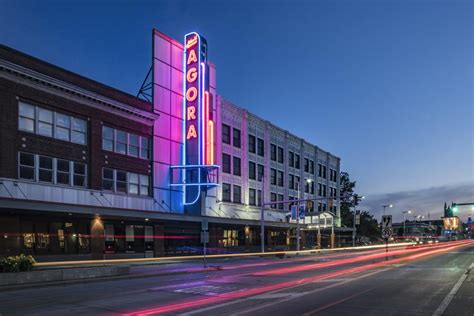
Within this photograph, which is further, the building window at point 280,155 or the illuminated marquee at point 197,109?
the building window at point 280,155

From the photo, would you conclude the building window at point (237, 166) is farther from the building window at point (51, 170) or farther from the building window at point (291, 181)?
the building window at point (51, 170)

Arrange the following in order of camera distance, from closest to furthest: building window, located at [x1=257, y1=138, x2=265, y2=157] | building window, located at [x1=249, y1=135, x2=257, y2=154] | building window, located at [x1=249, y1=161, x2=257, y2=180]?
building window, located at [x1=249, y1=161, x2=257, y2=180] → building window, located at [x1=249, y1=135, x2=257, y2=154] → building window, located at [x1=257, y1=138, x2=265, y2=157]

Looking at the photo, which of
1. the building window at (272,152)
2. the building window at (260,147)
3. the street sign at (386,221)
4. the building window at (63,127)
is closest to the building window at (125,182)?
the building window at (63,127)

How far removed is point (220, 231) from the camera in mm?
49594

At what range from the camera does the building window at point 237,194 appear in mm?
53378

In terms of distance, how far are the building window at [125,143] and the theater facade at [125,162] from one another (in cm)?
8

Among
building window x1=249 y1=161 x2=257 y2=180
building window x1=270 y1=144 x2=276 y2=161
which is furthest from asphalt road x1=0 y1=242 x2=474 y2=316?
building window x1=270 y1=144 x2=276 y2=161

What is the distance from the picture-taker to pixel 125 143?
3844 cm

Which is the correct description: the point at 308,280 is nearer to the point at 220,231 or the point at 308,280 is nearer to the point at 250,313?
the point at 250,313

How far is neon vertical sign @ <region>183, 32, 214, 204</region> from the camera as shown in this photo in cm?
4281

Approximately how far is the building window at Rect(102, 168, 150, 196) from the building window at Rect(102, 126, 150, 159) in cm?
164

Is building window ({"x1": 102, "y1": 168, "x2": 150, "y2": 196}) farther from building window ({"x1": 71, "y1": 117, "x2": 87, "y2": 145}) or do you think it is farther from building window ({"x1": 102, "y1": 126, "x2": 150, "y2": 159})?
building window ({"x1": 71, "y1": 117, "x2": 87, "y2": 145})

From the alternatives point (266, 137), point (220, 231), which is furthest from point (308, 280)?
point (266, 137)

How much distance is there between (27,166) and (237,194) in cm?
2753
